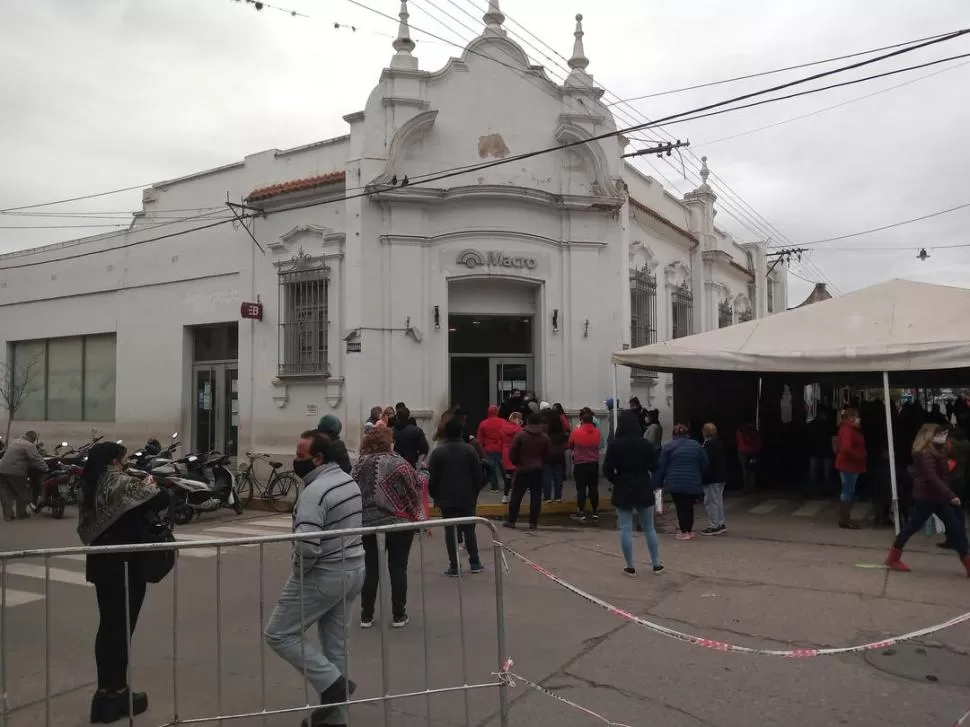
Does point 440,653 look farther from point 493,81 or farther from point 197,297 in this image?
point 197,297

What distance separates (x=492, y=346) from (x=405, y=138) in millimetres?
4455

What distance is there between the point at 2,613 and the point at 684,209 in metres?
21.3

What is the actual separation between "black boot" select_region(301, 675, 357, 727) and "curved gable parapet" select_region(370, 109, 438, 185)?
467 inches

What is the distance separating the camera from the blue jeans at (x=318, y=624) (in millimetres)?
4430

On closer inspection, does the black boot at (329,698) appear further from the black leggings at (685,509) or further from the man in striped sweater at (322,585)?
the black leggings at (685,509)

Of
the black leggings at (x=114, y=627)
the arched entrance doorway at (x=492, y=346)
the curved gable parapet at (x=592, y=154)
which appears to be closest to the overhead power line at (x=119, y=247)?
the arched entrance doorway at (x=492, y=346)

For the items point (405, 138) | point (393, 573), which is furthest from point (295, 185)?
point (393, 573)

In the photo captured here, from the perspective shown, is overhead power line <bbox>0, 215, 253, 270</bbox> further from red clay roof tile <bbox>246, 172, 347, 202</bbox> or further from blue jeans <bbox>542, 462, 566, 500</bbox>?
blue jeans <bbox>542, 462, 566, 500</bbox>

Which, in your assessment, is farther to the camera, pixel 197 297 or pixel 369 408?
pixel 197 297

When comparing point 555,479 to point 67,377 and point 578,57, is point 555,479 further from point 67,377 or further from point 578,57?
point 67,377

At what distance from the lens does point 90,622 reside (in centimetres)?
493

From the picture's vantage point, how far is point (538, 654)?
19.2 ft

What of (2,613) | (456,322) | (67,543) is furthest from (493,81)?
(2,613)

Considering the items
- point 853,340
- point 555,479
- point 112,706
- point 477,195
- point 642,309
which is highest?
point 477,195
